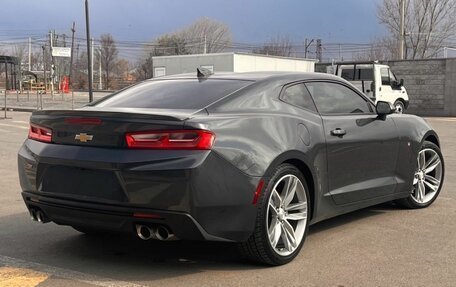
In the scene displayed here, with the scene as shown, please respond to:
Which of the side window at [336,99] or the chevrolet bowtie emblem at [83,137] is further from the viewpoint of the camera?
the side window at [336,99]

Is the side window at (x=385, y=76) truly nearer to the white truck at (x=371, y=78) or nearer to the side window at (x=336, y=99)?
the white truck at (x=371, y=78)

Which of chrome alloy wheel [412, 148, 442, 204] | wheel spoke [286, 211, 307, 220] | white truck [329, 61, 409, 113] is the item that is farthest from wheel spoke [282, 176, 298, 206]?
white truck [329, 61, 409, 113]

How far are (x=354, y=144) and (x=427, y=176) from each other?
6.14 feet

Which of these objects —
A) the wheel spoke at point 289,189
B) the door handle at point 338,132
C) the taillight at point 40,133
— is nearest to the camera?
the taillight at point 40,133

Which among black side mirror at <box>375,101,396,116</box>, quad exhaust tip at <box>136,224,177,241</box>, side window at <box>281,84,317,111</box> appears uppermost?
side window at <box>281,84,317,111</box>

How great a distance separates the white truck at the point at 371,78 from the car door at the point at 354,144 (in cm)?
1493

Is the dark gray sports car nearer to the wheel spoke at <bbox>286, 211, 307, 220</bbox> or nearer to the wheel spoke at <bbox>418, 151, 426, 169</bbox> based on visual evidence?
the wheel spoke at <bbox>286, 211, 307, 220</bbox>

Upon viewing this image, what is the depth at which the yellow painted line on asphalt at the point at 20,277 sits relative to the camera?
13.1ft

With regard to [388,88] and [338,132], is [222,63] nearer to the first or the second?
[388,88]

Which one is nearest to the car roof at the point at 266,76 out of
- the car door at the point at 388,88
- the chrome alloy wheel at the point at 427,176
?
the chrome alloy wheel at the point at 427,176

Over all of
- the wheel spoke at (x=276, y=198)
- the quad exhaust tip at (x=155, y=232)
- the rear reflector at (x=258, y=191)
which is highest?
the rear reflector at (x=258, y=191)

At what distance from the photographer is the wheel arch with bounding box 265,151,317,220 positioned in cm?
430

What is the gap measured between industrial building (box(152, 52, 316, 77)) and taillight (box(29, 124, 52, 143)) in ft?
93.8

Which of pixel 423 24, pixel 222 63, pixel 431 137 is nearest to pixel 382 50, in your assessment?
pixel 423 24
